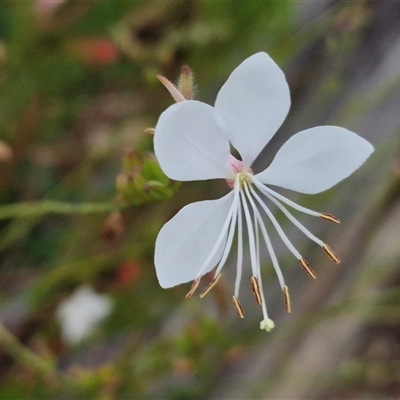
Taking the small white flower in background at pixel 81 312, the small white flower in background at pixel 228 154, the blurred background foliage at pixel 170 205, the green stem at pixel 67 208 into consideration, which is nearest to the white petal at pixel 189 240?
the small white flower in background at pixel 228 154

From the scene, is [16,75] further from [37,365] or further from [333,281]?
[333,281]

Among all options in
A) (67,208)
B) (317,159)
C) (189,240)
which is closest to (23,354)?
(67,208)

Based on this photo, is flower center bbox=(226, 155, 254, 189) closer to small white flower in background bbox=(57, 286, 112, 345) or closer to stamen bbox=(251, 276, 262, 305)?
stamen bbox=(251, 276, 262, 305)

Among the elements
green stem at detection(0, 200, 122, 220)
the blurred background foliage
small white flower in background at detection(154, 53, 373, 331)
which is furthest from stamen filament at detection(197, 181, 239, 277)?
the blurred background foliage

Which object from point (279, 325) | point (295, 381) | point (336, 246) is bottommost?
point (295, 381)

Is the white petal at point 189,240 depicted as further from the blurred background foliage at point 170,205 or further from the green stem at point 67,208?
the blurred background foliage at point 170,205

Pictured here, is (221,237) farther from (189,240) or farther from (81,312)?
(81,312)

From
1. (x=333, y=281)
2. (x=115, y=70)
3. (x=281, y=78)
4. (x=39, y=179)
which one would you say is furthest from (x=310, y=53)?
(x=281, y=78)
